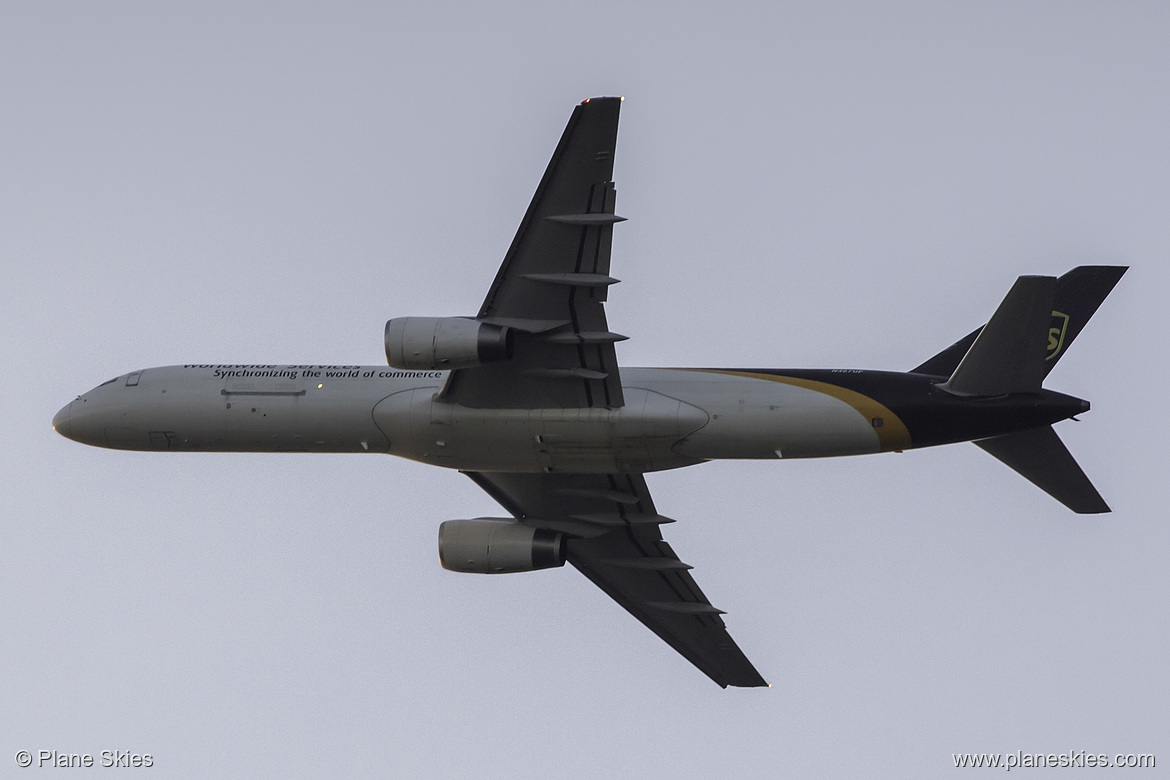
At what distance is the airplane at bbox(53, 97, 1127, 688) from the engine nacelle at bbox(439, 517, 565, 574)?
39 millimetres

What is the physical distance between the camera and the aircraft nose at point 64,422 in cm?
3712

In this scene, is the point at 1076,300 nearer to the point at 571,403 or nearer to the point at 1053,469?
the point at 1053,469

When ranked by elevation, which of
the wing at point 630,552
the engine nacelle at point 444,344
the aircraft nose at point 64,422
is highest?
the engine nacelle at point 444,344

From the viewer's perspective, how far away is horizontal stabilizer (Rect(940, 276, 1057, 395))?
3055 cm

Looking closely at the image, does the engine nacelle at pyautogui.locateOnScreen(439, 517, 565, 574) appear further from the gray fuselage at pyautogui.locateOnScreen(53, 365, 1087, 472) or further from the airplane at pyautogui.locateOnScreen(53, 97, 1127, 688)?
the gray fuselage at pyautogui.locateOnScreen(53, 365, 1087, 472)

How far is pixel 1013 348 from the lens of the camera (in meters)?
31.0

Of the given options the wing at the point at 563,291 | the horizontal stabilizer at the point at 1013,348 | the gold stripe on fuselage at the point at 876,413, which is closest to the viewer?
the wing at the point at 563,291

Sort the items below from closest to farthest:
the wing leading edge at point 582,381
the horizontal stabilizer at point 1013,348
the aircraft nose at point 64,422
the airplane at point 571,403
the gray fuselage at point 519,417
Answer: the wing leading edge at point 582,381 < the horizontal stabilizer at point 1013,348 < the airplane at point 571,403 < the gray fuselage at point 519,417 < the aircraft nose at point 64,422

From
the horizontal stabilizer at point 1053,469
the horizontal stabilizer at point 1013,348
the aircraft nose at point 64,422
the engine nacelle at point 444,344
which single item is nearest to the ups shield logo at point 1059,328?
the horizontal stabilizer at point 1053,469

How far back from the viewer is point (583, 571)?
133 ft

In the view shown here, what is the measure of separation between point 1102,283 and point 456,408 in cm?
1487

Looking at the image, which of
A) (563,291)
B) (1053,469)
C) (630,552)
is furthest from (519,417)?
→ (1053,469)

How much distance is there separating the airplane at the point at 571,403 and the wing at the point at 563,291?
0.04 meters

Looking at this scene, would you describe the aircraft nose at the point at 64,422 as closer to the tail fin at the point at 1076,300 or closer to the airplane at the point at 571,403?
the airplane at the point at 571,403
